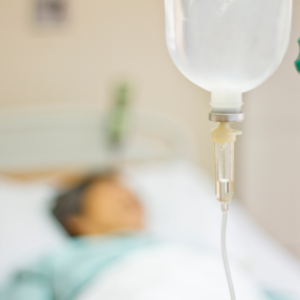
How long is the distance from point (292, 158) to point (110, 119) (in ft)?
3.07

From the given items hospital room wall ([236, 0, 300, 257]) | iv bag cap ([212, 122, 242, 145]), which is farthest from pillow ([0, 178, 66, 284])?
hospital room wall ([236, 0, 300, 257])

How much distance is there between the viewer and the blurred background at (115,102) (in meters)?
1.79

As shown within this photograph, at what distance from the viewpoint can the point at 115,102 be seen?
1.92 metres

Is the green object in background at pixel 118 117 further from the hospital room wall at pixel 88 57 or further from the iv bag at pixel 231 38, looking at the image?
the iv bag at pixel 231 38

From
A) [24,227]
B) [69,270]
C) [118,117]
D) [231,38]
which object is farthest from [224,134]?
[118,117]

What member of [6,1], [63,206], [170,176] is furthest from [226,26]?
[6,1]

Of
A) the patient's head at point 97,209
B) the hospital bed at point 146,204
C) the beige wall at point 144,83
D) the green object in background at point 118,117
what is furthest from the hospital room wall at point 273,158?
the patient's head at point 97,209

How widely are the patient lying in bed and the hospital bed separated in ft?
0.22

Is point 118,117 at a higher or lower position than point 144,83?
lower

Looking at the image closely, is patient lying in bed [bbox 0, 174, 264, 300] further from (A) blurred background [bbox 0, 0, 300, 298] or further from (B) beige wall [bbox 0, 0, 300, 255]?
(B) beige wall [bbox 0, 0, 300, 255]

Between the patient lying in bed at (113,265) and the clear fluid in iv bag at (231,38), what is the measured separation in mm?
433

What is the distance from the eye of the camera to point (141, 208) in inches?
57.2

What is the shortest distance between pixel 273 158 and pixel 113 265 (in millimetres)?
1344

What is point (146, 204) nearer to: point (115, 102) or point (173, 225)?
point (173, 225)
